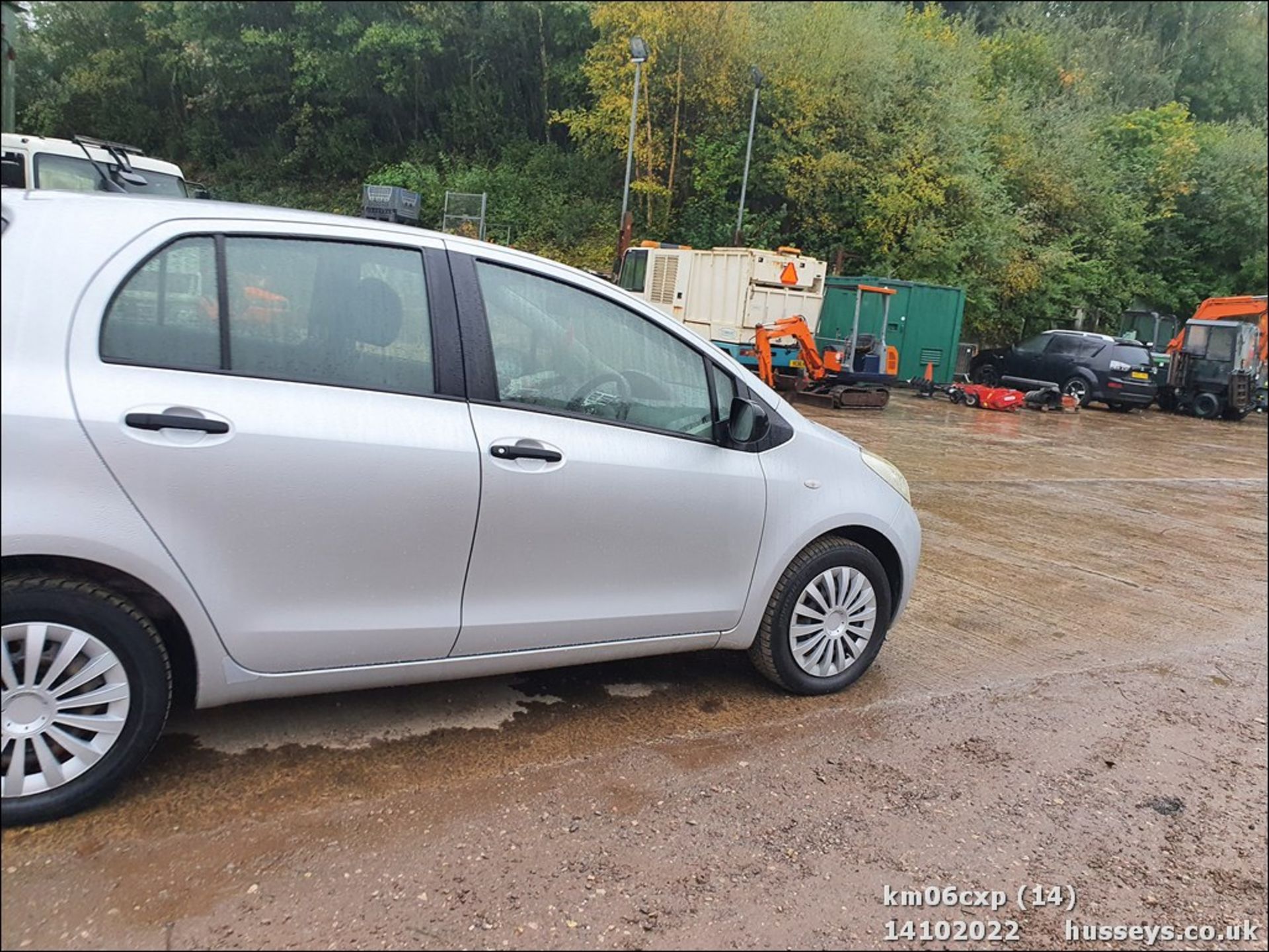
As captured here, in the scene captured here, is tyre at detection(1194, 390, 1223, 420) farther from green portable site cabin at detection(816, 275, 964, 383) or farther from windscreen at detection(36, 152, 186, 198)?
windscreen at detection(36, 152, 186, 198)

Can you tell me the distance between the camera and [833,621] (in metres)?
4.08

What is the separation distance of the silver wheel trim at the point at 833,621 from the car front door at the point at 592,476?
321 mm

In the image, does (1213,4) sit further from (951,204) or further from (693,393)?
(693,393)

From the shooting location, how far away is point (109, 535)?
2580mm

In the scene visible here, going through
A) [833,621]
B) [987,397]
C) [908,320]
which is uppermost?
[908,320]

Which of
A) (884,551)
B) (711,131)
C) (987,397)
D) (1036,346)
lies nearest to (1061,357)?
(1036,346)

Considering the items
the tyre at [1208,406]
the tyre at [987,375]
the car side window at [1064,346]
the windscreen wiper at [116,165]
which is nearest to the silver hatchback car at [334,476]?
the windscreen wiper at [116,165]

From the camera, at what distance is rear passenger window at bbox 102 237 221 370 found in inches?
105

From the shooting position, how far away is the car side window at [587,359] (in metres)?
3.30

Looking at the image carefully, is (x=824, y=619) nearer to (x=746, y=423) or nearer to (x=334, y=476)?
(x=746, y=423)

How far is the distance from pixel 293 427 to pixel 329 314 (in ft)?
1.32

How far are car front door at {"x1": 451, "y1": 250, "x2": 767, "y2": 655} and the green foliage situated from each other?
2386cm

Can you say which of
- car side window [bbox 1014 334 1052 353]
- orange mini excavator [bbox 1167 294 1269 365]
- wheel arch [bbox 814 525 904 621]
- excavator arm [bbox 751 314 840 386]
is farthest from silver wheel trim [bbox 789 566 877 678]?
orange mini excavator [bbox 1167 294 1269 365]

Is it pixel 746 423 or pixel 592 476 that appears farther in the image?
pixel 746 423
